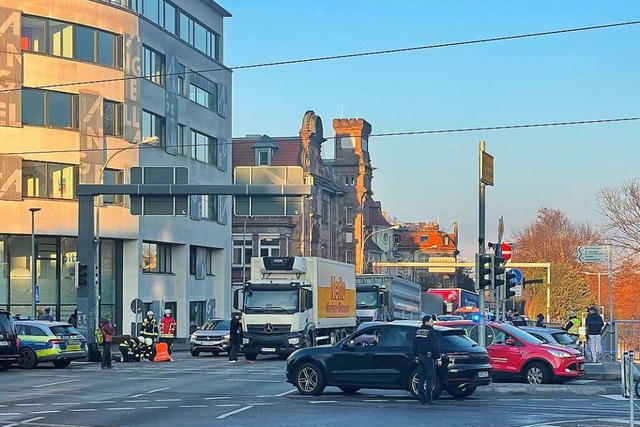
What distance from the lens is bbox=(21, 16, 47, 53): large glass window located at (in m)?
52.7

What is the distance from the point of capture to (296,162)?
9425cm

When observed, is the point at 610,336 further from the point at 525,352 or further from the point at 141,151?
the point at 141,151

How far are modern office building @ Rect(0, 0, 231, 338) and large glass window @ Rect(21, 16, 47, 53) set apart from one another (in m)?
0.05

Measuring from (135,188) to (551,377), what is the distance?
54.6 feet

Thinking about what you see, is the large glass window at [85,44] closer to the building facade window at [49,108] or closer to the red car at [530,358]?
the building facade window at [49,108]

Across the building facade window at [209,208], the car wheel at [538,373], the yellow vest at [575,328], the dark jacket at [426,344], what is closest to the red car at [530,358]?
the car wheel at [538,373]

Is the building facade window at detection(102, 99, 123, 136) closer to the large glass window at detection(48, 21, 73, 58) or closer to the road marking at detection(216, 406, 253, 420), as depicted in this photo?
the large glass window at detection(48, 21, 73, 58)

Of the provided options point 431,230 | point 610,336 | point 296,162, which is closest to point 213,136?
point 296,162

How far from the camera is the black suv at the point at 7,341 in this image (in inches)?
1305

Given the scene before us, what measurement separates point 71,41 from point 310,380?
34885mm

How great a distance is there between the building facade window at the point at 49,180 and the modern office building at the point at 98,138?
0.05 meters

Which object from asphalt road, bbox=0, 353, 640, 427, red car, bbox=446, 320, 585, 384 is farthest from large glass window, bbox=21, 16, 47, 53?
red car, bbox=446, 320, 585, 384

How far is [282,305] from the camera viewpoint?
39969 mm

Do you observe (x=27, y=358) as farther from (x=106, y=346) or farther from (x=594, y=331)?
(x=594, y=331)
